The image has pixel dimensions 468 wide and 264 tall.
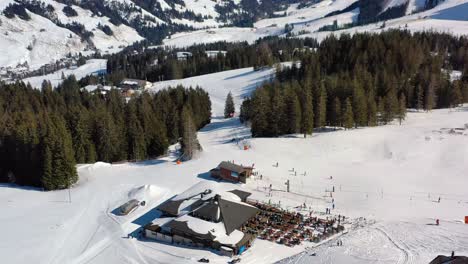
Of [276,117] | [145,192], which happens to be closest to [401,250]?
[145,192]

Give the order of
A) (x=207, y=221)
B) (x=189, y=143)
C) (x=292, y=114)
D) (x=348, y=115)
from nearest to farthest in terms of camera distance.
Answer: (x=207, y=221) → (x=189, y=143) → (x=348, y=115) → (x=292, y=114)

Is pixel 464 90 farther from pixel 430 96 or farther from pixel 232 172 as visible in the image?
pixel 232 172

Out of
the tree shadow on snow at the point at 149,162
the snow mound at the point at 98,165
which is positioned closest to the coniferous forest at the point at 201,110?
the tree shadow on snow at the point at 149,162

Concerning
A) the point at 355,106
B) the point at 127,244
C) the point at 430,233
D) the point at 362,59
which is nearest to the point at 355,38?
the point at 362,59

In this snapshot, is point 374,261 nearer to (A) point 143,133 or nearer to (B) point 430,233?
(B) point 430,233

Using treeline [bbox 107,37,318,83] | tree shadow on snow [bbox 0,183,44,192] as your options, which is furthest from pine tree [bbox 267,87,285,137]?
treeline [bbox 107,37,318,83]
